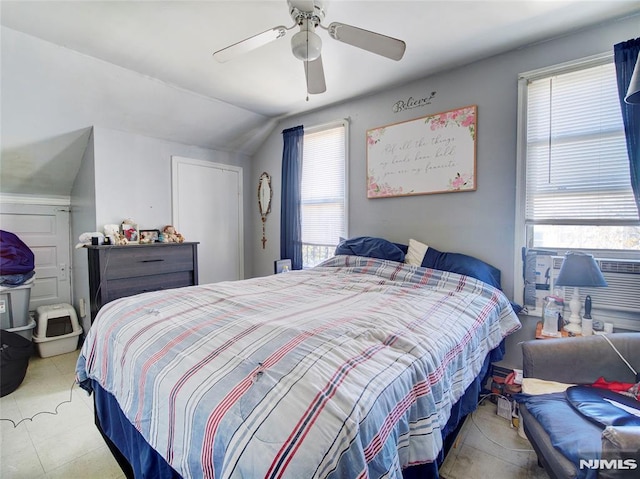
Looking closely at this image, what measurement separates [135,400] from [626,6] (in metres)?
3.33

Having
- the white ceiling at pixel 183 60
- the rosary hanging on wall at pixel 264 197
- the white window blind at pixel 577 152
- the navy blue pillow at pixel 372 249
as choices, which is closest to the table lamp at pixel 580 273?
the white window blind at pixel 577 152

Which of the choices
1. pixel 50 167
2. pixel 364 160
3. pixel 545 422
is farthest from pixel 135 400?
pixel 50 167

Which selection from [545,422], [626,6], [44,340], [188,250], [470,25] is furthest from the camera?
[188,250]

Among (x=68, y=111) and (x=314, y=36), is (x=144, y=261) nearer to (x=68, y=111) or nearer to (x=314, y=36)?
(x=68, y=111)

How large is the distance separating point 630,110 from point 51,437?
4068 millimetres

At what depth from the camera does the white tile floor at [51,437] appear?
1537 mm

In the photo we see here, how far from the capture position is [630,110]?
1.77 meters

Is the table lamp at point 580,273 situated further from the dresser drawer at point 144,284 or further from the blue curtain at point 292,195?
the dresser drawer at point 144,284

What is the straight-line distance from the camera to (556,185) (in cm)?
208

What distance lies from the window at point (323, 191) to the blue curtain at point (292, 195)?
7 cm

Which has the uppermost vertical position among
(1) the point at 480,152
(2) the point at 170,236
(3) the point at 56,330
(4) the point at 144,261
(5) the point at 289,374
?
(1) the point at 480,152

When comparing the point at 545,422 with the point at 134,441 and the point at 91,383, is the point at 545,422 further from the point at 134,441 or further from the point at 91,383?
the point at 91,383

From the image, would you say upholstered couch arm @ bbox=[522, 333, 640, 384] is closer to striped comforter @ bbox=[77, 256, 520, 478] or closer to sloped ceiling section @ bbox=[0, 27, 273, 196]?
striped comforter @ bbox=[77, 256, 520, 478]

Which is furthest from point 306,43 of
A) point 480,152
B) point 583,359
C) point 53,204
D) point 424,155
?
point 53,204
